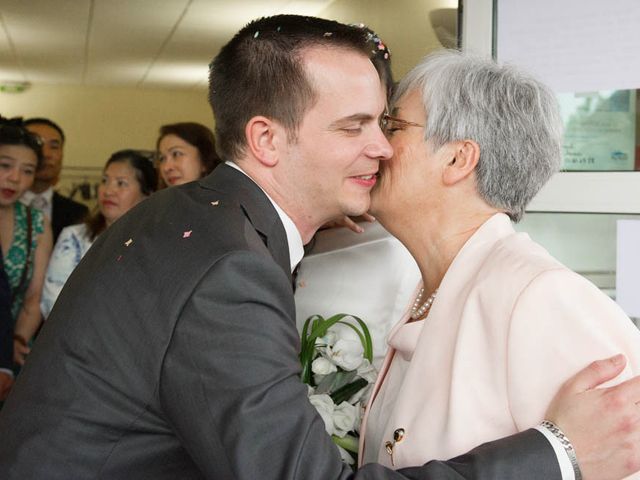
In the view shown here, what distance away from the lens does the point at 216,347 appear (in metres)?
1.14

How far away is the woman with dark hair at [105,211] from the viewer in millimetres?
3893

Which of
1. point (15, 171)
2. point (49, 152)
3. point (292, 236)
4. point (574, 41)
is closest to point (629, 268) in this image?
point (574, 41)

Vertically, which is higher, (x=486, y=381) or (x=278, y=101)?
(x=278, y=101)

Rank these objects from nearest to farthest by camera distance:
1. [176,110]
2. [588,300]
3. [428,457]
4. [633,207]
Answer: [588,300] < [428,457] < [633,207] < [176,110]

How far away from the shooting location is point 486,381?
1357 mm

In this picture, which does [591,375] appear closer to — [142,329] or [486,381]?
[486,381]

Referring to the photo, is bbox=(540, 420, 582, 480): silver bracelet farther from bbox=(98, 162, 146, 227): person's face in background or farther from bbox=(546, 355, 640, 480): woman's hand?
bbox=(98, 162, 146, 227): person's face in background

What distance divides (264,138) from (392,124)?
281 mm

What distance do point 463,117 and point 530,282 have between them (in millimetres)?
403

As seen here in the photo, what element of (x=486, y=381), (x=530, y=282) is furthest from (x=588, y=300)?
(x=486, y=381)

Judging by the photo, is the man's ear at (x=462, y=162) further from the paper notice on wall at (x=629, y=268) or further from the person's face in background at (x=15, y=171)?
the person's face in background at (x=15, y=171)

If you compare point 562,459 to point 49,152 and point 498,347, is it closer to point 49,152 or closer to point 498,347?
point 498,347

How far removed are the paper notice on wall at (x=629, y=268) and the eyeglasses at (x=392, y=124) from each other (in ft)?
2.56

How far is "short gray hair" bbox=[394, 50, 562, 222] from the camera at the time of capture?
1562mm
